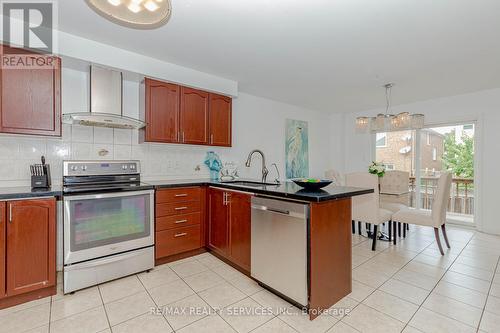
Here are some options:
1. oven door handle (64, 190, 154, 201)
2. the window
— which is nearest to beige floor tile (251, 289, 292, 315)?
oven door handle (64, 190, 154, 201)

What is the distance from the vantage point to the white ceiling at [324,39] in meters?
1.85

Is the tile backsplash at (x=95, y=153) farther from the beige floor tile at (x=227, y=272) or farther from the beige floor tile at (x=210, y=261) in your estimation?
the beige floor tile at (x=227, y=272)

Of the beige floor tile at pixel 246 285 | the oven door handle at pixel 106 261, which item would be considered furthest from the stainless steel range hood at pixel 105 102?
the beige floor tile at pixel 246 285

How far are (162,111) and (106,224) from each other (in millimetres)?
1387

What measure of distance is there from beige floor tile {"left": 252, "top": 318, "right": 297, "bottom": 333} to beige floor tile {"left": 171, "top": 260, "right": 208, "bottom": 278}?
1.03 meters

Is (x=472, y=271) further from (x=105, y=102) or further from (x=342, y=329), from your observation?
(x=105, y=102)

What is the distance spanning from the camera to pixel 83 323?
1675mm

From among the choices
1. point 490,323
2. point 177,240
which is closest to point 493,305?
point 490,323

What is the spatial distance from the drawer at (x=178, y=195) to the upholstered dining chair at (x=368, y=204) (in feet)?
6.68

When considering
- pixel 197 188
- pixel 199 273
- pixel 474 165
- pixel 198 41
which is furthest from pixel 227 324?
pixel 474 165

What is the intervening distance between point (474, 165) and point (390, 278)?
125 inches

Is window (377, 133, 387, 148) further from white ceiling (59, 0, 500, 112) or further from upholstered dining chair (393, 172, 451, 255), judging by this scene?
upholstered dining chair (393, 172, 451, 255)

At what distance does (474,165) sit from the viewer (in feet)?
13.3

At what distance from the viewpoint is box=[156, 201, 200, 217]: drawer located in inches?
101
